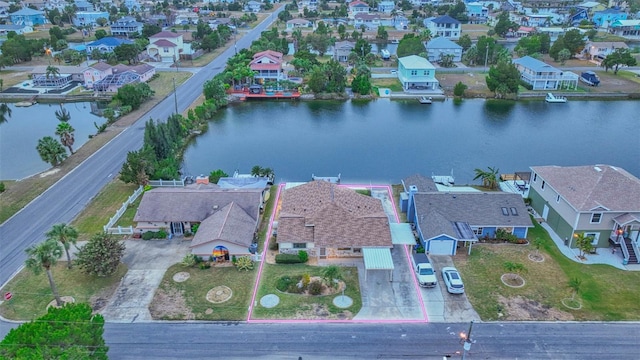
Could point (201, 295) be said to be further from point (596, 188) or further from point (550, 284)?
point (596, 188)

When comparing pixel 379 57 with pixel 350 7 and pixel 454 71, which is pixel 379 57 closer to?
pixel 454 71

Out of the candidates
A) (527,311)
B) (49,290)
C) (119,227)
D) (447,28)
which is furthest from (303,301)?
(447,28)

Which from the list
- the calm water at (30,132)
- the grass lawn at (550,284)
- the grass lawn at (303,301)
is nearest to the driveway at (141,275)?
the grass lawn at (303,301)

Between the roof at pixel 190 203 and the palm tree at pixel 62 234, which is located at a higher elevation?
the palm tree at pixel 62 234

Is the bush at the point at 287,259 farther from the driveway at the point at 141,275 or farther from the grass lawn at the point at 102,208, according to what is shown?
the grass lawn at the point at 102,208

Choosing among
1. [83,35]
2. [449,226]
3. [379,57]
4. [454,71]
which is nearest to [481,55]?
[454,71]

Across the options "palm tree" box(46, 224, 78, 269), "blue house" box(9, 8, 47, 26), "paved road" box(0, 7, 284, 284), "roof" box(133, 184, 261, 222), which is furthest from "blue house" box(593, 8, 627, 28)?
"blue house" box(9, 8, 47, 26)
